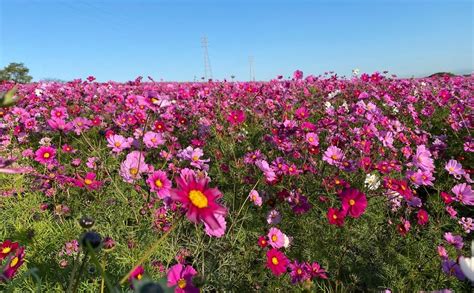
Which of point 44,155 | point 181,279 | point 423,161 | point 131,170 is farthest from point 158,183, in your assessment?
point 423,161

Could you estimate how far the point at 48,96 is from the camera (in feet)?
14.1

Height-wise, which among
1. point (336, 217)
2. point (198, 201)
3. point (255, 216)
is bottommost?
point (255, 216)

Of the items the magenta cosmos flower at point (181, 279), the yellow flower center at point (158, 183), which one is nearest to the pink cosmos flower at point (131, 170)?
the yellow flower center at point (158, 183)

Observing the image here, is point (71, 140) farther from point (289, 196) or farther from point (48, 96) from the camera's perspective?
point (289, 196)

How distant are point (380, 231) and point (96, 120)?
2534 mm

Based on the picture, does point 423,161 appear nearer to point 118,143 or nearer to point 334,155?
point 334,155

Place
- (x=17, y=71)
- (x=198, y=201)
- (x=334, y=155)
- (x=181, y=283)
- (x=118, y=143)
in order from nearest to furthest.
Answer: (x=198, y=201), (x=181, y=283), (x=118, y=143), (x=334, y=155), (x=17, y=71)

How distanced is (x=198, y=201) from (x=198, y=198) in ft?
0.04

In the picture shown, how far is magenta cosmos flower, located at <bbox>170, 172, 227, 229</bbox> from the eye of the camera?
75 centimetres

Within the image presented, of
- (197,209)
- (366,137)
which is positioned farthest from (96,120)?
(197,209)

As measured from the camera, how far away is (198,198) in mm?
804

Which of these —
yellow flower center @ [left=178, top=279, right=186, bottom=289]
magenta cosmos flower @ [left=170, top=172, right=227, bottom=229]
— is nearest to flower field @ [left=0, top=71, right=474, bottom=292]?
yellow flower center @ [left=178, top=279, right=186, bottom=289]

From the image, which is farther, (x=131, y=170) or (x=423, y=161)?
(x=423, y=161)

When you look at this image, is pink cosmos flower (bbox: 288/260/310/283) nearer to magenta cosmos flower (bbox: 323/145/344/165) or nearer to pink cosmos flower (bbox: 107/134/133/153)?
magenta cosmos flower (bbox: 323/145/344/165)
